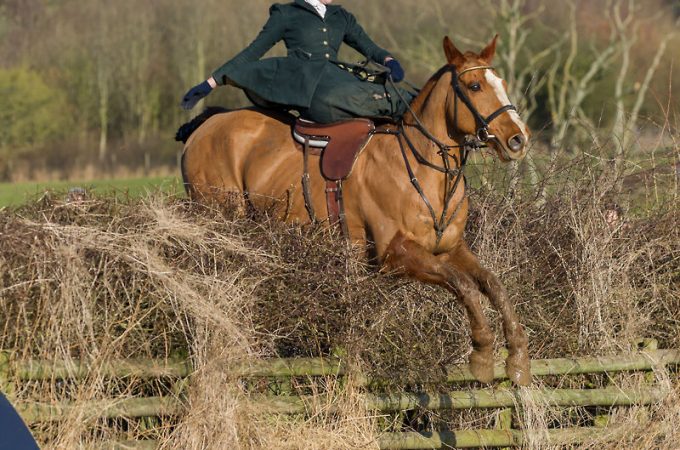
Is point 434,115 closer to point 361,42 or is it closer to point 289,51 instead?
point 361,42

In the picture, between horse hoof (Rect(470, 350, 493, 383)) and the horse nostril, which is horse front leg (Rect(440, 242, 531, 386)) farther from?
the horse nostril

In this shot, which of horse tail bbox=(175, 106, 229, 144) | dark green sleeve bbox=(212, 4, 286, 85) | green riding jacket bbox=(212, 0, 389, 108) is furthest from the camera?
horse tail bbox=(175, 106, 229, 144)

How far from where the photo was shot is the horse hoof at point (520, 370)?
6707 millimetres

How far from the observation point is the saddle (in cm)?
755

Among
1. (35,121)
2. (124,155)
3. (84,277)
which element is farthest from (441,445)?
(35,121)

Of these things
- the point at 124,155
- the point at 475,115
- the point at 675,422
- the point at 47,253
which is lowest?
the point at 124,155

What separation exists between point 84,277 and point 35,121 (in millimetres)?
40347

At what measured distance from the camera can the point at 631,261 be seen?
25.1ft

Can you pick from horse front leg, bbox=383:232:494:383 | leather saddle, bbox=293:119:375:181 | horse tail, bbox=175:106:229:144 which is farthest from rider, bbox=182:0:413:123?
horse front leg, bbox=383:232:494:383

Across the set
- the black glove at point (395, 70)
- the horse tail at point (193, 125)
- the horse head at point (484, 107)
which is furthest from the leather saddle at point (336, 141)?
the horse tail at point (193, 125)

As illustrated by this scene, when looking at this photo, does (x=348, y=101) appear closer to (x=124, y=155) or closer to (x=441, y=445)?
(x=441, y=445)

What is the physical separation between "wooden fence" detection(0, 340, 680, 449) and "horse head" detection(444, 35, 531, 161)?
4.81 feet

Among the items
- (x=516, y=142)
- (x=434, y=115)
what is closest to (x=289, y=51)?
(x=434, y=115)

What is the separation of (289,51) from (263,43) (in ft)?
0.73
